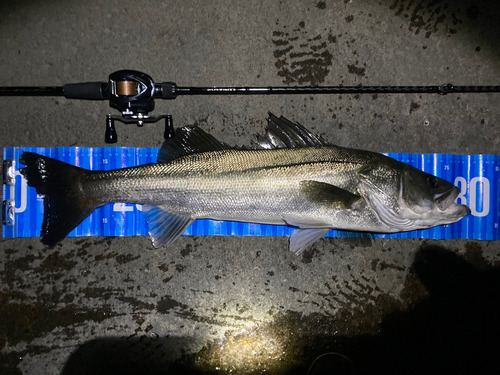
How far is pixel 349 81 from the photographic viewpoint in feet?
8.59

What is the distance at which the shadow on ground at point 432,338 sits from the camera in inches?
100

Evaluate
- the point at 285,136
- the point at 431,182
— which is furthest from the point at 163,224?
the point at 431,182

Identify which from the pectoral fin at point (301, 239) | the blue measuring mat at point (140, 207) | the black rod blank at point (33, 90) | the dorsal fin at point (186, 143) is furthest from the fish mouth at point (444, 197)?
the black rod blank at point (33, 90)

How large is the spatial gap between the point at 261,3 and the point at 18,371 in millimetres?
3727

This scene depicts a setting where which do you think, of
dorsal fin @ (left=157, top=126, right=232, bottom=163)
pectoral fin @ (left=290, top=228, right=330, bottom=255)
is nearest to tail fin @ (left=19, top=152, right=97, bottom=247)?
dorsal fin @ (left=157, top=126, right=232, bottom=163)

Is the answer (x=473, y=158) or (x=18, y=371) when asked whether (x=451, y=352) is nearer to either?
(x=473, y=158)

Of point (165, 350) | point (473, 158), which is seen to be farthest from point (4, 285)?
point (473, 158)

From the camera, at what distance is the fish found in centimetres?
214

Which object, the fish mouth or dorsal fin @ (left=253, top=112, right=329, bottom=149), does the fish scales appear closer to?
dorsal fin @ (left=253, top=112, right=329, bottom=149)

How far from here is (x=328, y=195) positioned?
2113mm

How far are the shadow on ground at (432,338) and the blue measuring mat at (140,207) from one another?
36 centimetres

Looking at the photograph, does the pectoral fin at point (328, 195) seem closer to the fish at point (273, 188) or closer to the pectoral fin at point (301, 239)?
the fish at point (273, 188)

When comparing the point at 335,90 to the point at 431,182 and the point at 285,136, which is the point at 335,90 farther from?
the point at 431,182

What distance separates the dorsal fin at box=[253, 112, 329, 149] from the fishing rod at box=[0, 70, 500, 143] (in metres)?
0.29
